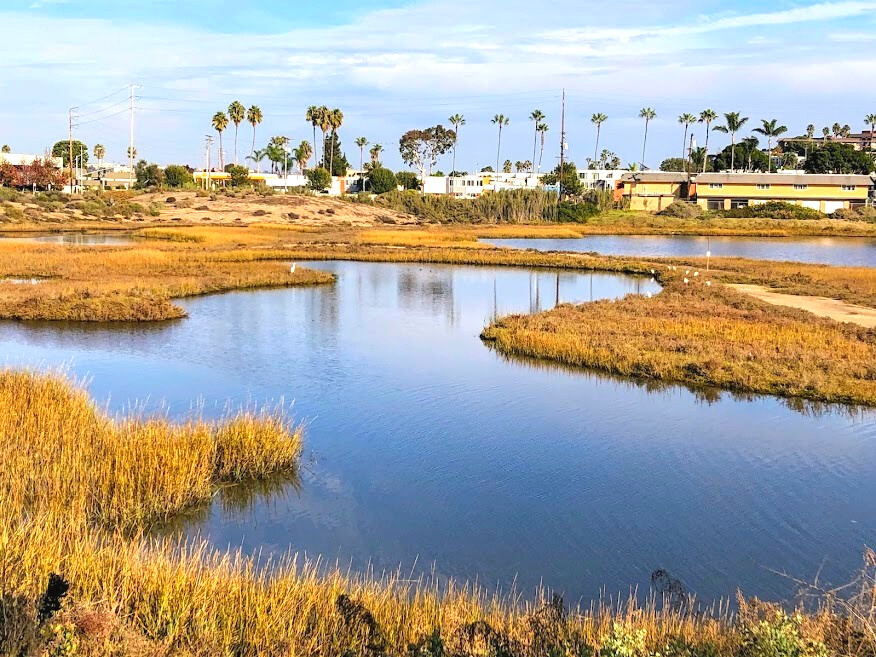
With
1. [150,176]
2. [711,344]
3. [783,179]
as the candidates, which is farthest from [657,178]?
[711,344]

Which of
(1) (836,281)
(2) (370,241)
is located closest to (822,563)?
(1) (836,281)

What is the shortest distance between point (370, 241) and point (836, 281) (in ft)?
109

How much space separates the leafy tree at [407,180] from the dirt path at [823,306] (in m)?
100

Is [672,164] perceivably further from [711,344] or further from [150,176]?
[711,344]

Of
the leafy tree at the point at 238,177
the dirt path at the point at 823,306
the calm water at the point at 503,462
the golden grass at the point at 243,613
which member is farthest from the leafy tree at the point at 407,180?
the golden grass at the point at 243,613

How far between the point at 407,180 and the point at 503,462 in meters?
123

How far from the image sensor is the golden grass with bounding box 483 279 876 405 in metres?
18.8

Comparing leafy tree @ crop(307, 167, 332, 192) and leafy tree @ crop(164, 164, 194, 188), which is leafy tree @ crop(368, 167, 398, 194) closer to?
leafy tree @ crop(307, 167, 332, 192)

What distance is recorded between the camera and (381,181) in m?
127

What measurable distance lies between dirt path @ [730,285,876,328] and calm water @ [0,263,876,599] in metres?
11.9

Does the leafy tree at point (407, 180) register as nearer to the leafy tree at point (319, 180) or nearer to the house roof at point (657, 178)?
the leafy tree at point (319, 180)

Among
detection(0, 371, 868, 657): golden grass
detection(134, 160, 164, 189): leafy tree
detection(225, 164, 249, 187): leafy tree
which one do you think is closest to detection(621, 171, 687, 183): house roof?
detection(225, 164, 249, 187): leafy tree

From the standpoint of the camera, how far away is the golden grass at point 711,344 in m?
18.8

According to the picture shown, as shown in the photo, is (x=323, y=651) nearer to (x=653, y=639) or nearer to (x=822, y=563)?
(x=653, y=639)
